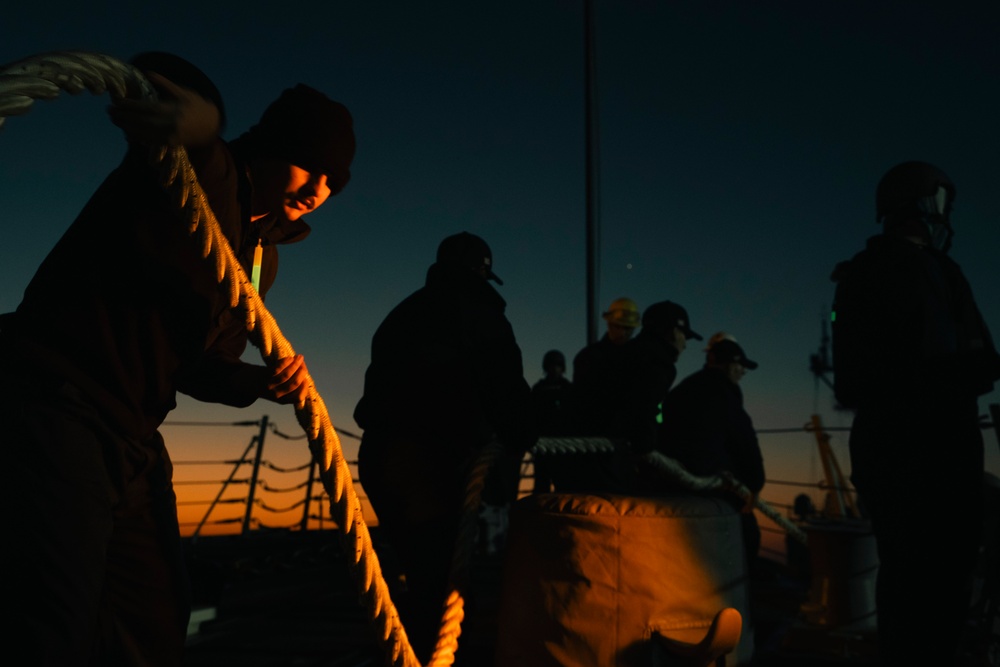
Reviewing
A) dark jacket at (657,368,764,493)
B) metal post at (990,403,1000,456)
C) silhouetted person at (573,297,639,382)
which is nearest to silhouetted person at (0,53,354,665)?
metal post at (990,403,1000,456)

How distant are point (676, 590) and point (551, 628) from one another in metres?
0.36

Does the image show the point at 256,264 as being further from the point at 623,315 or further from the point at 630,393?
the point at 623,315

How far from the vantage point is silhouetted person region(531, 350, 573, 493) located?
611 cm

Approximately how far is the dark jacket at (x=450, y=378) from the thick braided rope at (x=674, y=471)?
101 cm

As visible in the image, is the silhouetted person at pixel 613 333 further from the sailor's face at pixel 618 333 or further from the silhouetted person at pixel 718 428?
the silhouetted person at pixel 718 428

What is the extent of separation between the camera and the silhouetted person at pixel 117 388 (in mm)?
1288

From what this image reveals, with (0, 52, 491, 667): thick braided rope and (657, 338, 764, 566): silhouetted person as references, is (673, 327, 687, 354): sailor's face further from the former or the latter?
(0, 52, 491, 667): thick braided rope

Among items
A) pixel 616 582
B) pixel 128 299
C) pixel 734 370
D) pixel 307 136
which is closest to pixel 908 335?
pixel 616 582

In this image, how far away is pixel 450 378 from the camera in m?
3.06

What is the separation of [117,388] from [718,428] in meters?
5.22

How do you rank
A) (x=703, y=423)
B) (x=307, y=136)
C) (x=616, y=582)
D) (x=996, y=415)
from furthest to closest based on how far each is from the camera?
(x=703, y=423) → (x=996, y=415) → (x=616, y=582) → (x=307, y=136)

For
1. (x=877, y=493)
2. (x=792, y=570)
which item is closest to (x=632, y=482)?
(x=792, y=570)

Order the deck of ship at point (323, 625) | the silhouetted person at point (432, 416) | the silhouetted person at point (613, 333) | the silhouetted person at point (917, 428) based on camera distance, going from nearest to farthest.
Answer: the silhouetted person at point (917, 428) → the silhouetted person at point (432, 416) → the deck of ship at point (323, 625) → the silhouetted person at point (613, 333)

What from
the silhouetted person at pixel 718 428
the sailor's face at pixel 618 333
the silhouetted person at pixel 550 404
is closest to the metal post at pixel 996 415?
the silhouetted person at pixel 718 428
